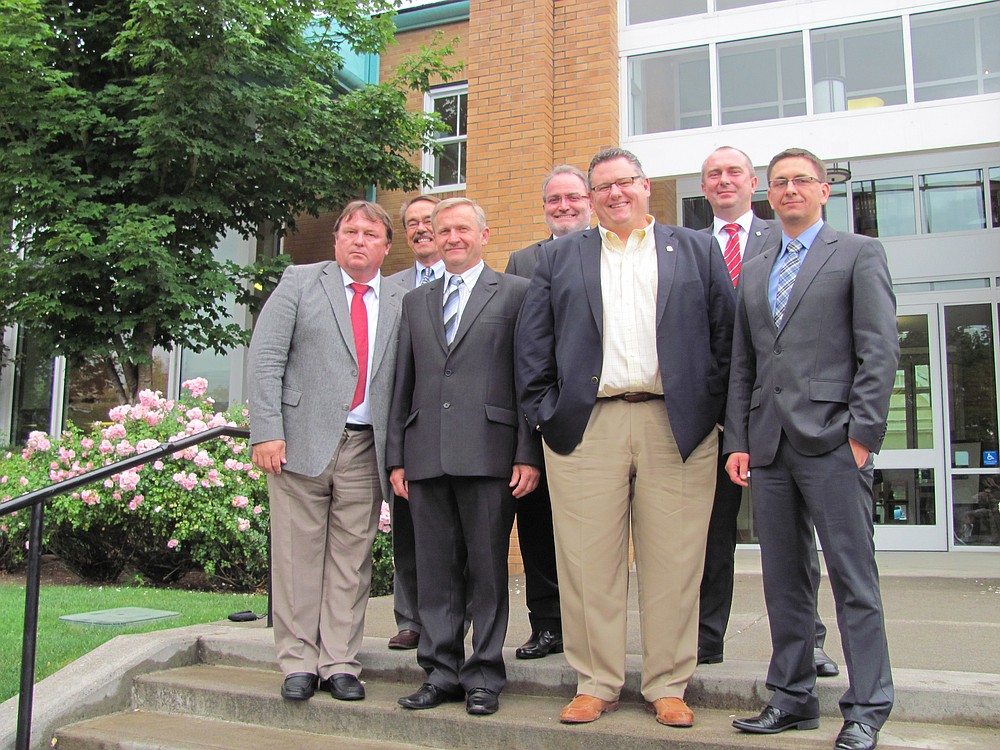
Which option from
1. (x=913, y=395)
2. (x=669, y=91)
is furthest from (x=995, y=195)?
(x=669, y=91)

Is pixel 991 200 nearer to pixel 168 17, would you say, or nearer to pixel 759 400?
pixel 759 400

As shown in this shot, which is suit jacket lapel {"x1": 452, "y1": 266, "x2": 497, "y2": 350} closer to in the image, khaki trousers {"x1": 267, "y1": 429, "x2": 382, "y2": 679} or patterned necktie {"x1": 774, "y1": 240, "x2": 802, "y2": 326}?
khaki trousers {"x1": 267, "y1": 429, "x2": 382, "y2": 679}

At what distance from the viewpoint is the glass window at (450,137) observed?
12.2 m

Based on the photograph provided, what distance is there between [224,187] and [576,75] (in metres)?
4.36

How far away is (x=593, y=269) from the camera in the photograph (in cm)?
366

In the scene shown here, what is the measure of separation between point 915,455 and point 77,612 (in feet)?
26.8

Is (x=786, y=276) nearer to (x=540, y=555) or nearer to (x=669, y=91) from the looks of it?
(x=540, y=555)

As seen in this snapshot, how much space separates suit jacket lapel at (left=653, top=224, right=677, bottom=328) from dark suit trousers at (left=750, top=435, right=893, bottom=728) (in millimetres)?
707

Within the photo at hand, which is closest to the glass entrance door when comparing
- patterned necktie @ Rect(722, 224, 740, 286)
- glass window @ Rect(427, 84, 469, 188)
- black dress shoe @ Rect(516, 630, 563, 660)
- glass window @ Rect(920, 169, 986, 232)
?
glass window @ Rect(920, 169, 986, 232)

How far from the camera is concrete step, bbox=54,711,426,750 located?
3.74m

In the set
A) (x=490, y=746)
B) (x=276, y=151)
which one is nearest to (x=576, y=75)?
(x=276, y=151)

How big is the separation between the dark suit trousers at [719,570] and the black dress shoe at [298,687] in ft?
5.61

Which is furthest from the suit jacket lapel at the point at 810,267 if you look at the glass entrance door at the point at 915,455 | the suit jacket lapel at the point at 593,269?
the glass entrance door at the point at 915,455

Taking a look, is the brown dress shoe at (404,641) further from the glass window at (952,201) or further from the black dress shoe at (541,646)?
the glass window at (952,201)
